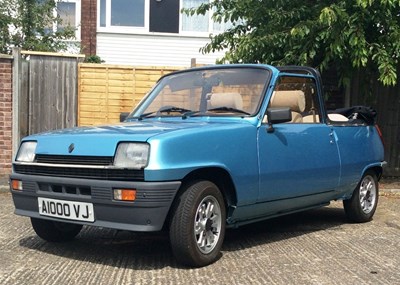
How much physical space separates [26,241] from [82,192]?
1.48 m

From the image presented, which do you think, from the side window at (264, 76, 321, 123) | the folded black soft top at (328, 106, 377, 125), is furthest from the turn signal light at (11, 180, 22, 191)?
the folded black soft top at (328, 106, 377, 125)

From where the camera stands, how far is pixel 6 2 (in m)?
11.9

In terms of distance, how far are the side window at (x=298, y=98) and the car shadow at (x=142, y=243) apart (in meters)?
1.30

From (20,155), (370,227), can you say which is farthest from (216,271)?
(370,227)

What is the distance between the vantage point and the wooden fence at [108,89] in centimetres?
920

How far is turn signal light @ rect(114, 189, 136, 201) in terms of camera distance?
3932 millimetres

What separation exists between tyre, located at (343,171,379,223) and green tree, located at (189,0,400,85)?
1.74 m

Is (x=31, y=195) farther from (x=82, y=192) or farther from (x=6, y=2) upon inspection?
(x=6, y=2)

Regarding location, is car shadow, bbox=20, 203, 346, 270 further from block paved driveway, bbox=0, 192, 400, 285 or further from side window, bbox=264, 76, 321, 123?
side window, bbox=264, 76, 321, 123

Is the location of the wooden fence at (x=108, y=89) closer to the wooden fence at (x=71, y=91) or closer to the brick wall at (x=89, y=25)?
the wooden fence at (x=71, y=91)

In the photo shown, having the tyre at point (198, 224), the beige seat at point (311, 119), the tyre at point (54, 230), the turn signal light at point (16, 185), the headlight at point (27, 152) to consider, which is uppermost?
the beige seat at point (311, 119)

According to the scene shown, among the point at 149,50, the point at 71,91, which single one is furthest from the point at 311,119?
the point at 149,50

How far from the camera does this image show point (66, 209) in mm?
4289

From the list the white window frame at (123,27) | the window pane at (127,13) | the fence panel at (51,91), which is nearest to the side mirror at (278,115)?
the fence panel at (51,91)
